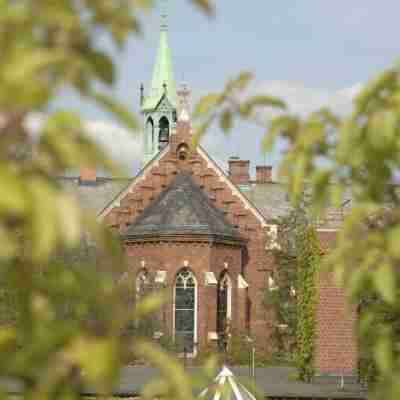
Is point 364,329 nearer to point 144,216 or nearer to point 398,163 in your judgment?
point 398,163

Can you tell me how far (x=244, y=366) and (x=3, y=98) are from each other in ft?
123

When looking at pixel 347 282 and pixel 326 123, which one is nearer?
pixel 347 282

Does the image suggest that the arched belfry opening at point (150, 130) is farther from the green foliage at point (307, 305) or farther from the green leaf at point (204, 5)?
the green leaf at point (204, 5)

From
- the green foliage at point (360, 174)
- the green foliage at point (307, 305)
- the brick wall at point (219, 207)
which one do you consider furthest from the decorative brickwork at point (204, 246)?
the green foliage at point (360, 174)

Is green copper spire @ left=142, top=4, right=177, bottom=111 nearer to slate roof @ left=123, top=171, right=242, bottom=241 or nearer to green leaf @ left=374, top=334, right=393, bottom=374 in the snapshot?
slate roof @ left=123, top=171, right=242, bottom=241

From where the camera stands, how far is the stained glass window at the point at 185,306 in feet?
132

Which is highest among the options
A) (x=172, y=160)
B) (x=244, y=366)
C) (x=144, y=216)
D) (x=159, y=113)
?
(x=159, y=113)

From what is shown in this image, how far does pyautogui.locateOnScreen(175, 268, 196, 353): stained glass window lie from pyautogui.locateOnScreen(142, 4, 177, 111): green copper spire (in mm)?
17334

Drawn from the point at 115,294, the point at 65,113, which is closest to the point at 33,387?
the point at 115,294

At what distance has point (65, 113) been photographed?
1.74 meters

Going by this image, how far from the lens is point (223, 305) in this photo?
1657 inches

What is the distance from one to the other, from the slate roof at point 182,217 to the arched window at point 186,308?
5.96 ft

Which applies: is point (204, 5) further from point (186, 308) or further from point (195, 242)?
point (186, 308)

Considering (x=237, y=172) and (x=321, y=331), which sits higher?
(x=237, y=172)
